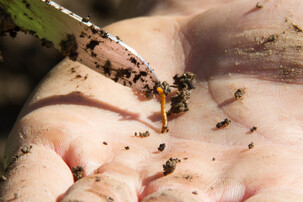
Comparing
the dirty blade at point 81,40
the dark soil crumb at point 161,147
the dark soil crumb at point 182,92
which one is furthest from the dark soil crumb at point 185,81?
the dark soil crumb at point 161,147

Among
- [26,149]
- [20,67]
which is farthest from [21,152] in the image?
[20,67]

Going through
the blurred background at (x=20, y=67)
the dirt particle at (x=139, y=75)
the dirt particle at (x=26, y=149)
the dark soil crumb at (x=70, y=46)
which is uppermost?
the dark soil crumb at (x=70, y=46)

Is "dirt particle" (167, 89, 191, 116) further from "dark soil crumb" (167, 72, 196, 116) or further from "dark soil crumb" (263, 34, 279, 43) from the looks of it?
"dark soil crumb" (263, 34, 279, 43)

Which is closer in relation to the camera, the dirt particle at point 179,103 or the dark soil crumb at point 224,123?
the dark soil crumb at point 224,123

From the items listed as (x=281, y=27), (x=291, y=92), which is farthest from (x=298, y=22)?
(x=291, y=92)

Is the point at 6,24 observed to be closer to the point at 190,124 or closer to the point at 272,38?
the point at 190,124

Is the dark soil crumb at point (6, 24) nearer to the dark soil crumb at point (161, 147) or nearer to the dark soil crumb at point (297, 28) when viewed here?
the dark soil crumb at point (161, 147)
